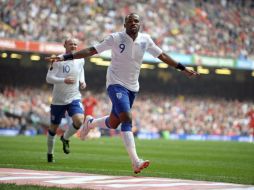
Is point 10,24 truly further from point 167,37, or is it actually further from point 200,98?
point 200,98

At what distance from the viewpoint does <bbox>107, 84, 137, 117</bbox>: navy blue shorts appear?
415 inches

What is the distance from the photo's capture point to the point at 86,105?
98.7 ft

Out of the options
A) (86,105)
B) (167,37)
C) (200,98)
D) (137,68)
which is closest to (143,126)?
(167,37)

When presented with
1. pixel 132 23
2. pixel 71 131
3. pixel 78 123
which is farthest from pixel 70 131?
pixel 132 23

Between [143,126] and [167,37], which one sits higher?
[167,37]

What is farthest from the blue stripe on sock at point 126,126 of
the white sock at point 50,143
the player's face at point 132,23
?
the white sock at point 50,143

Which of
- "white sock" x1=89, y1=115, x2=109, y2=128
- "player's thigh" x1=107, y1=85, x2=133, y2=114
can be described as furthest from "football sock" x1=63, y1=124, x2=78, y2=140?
"player's thigh" x1=107, y1=85, x2=133, y2=114

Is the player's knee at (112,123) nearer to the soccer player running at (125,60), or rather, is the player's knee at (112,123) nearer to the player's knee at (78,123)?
the soccer player running at (125,60)

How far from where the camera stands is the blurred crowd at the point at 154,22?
37062 millimetres

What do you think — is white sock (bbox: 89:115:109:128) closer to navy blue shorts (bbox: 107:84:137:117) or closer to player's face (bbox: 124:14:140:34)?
navy blue shorts (bbox: 107:84:137:117)

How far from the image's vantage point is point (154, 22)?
144 ft

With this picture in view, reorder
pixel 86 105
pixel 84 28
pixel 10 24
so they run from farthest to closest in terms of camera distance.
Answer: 1. pixel 84 28
2. pixel 10 24
3. pixel 86 105

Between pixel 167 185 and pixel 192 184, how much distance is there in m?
0.40

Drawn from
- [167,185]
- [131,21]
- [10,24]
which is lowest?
[167,185]
